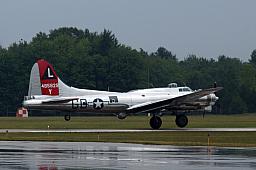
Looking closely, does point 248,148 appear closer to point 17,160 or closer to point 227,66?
point 17,160

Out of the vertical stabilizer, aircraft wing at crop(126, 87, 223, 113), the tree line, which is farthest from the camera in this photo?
the tree line

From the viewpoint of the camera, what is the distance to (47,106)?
223ft

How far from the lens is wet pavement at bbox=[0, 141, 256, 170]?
3023 cm

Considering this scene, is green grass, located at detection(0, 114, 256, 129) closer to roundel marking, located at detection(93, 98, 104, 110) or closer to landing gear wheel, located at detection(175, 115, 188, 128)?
landing gear wheel, located at detection(175, 115, 188, 128)

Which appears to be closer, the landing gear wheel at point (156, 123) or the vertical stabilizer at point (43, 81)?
the landing gear wheel at point (156, 123)

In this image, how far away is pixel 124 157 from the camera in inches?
1348

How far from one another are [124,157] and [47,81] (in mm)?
36510

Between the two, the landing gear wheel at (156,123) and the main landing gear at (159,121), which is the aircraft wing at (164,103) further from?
the landing gear wheel at (156,123)

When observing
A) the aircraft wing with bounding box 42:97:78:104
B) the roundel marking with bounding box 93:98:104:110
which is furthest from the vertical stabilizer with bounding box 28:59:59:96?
the roundel marking with bounding box 93:98:104:110

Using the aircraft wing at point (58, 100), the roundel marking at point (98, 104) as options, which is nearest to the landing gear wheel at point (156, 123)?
the roundel marking at point (98, 104)

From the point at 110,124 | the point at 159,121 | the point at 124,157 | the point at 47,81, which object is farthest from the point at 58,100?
the point at 124,157

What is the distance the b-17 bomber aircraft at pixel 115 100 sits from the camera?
222 ft

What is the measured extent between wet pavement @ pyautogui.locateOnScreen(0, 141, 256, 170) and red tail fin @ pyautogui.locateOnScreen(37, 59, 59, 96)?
27202mm

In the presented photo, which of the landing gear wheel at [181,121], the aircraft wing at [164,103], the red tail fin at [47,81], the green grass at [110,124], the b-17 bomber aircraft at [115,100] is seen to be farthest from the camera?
the green grass at [110,124]
